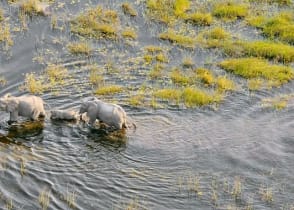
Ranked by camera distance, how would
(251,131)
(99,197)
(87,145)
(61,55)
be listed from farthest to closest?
(61,55) < (251,131) < (87,145) < (99,197)

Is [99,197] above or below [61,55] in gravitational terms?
below

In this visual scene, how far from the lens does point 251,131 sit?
55.0ft

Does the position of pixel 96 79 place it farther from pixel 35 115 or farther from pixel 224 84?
pixel 224 84

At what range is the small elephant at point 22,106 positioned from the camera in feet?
52.6

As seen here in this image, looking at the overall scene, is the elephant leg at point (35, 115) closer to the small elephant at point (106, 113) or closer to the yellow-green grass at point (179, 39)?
the small elephant at point (106, 113)

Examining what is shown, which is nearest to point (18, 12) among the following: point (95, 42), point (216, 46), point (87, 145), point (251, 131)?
point (95, 42)

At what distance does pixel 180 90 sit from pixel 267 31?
6.06 meters

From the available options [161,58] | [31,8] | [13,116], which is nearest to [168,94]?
[161,58]

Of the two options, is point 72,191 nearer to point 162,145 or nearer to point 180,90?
point 162,145

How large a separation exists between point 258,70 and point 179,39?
3.28m

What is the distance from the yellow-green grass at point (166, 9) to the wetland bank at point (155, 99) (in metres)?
0.07

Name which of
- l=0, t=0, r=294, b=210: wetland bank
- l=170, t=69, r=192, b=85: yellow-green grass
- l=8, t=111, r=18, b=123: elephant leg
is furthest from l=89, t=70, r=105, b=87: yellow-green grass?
l=8, t=111, r=18, b=123: elephant leg

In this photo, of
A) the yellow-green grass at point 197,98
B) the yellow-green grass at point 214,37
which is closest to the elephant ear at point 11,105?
the yellow-green grass at point 197,98

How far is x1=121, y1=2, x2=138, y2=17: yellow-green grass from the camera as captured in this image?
23.8 meters
